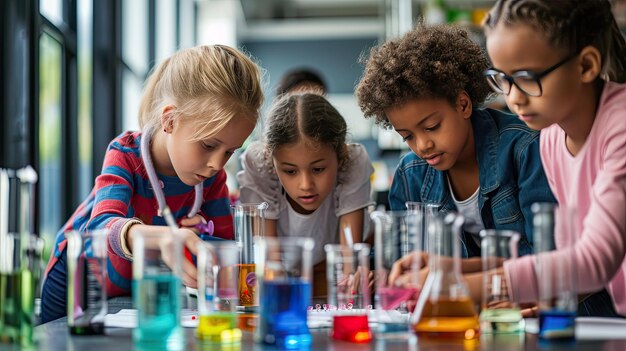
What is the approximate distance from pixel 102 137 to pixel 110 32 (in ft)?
1.84

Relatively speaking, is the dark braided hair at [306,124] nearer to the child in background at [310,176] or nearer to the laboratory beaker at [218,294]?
the child in background at [310,176]

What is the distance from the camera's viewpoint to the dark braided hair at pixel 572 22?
5.05ft

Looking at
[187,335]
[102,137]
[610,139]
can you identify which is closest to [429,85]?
[610,139]

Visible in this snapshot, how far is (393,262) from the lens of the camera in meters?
1.24

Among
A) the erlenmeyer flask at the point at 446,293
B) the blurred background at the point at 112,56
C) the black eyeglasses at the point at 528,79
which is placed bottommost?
the erlenmeyer flask at the point at 446,293

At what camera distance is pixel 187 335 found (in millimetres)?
1273

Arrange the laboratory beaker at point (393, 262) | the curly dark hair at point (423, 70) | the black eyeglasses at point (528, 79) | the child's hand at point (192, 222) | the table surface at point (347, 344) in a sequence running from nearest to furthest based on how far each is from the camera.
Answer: the table surface at point (347, 344)
the laboratory beaker at point (393, 262)
the black eyeglasses at point (528, 79)
the curly dark hair at point (423, 70)
the child's hand at point (192, 222)

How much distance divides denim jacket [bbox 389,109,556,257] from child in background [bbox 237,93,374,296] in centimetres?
30

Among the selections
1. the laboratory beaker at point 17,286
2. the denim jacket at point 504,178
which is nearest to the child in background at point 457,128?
the denim jacket at point 504,178

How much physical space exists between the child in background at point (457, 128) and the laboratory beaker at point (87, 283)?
0.97 metres

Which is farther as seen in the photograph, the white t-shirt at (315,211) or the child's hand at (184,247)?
the white t-shirt at (315,211)

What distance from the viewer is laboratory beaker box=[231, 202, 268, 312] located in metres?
1.54

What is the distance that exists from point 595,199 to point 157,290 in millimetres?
757

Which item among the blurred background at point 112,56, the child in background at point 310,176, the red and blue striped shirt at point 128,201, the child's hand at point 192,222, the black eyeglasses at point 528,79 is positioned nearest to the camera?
the black eyeglasses at point 528,79
